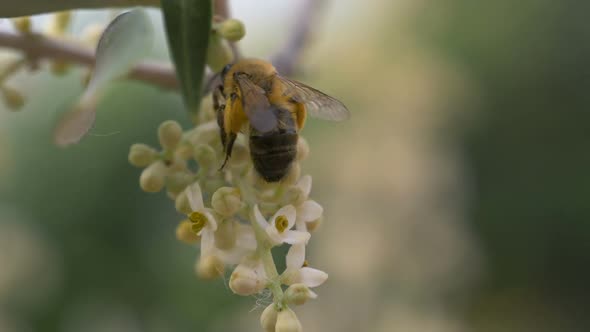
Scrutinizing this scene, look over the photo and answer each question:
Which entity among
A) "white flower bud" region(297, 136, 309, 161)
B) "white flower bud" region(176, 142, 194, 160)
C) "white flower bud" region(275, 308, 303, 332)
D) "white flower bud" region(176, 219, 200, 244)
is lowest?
"white flower bud" region(176, 219, 200, 244)

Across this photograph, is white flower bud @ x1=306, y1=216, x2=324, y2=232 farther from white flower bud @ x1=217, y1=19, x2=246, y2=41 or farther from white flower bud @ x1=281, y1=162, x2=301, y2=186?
white flower bud @ x1=217, y1=19, x2=246, y2=41

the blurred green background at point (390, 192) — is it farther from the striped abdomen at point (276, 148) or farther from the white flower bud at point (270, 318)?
the white flower bud at point (270, 318)

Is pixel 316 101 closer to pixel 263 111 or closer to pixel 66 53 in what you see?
pixel 263 111

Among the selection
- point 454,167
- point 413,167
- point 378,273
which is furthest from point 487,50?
point 378,273

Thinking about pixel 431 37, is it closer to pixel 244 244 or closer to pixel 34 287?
pixel 34 287

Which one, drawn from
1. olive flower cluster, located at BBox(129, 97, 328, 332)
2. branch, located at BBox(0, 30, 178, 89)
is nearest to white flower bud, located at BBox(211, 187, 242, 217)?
olive flower cluster, located at BBox(129, 97, 328, 332)

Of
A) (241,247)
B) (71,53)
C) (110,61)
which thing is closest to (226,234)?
(241,247)
